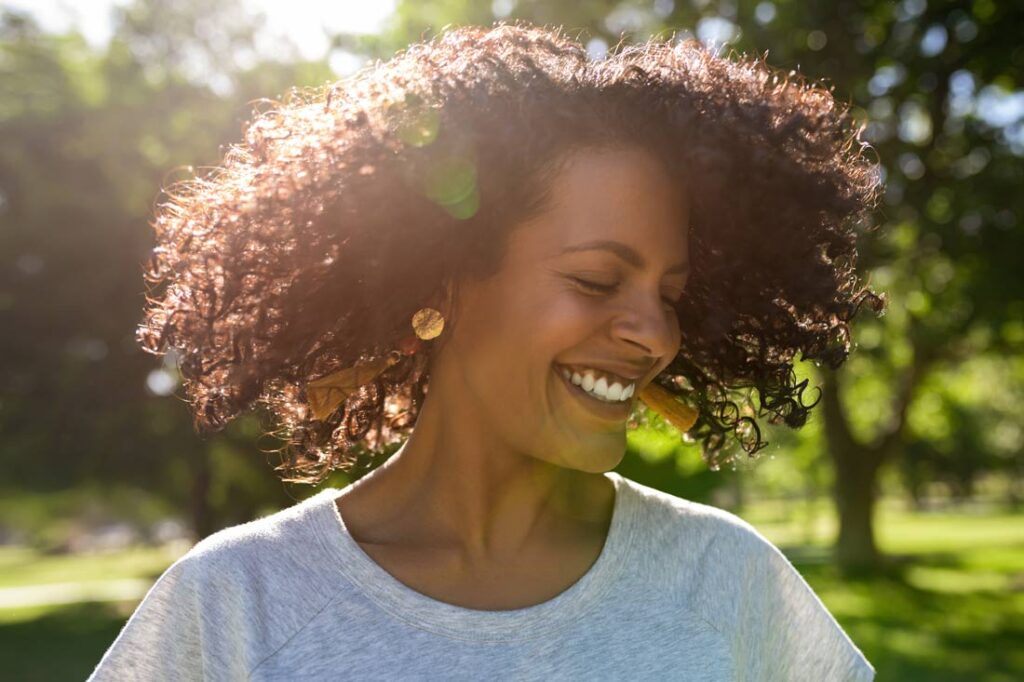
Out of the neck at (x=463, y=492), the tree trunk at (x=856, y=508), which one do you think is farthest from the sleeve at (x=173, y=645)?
the tree trunk at (x=856, y=508)

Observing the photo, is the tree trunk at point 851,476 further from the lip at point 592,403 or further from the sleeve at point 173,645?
the sleeve at point 173,645

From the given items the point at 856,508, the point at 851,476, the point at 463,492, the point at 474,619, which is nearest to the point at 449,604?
the point at 474,619

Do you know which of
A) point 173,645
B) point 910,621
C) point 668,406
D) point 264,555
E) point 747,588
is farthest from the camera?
point 910,621

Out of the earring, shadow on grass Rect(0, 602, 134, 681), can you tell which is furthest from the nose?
shadow on grass Rect(0, 602, 134, 681)

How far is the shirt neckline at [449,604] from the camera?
198 centimetres

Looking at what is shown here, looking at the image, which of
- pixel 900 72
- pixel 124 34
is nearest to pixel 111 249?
pixel 124 34

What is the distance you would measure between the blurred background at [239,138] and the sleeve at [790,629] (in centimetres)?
471

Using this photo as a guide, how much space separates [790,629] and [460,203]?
3.40 feet

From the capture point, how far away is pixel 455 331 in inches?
88.2

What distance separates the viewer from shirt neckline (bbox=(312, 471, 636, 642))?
198cm

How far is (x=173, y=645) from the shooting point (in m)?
1.91

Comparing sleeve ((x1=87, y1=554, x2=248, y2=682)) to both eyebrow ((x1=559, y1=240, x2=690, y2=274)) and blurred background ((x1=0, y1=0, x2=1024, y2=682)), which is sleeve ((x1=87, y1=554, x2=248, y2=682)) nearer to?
eyebrow ((x1=559, y1=240, x2=690, y2=274))

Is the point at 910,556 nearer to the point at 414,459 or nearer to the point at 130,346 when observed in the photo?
the point at 130,346

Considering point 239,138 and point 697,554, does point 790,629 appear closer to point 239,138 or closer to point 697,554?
point 697,554
